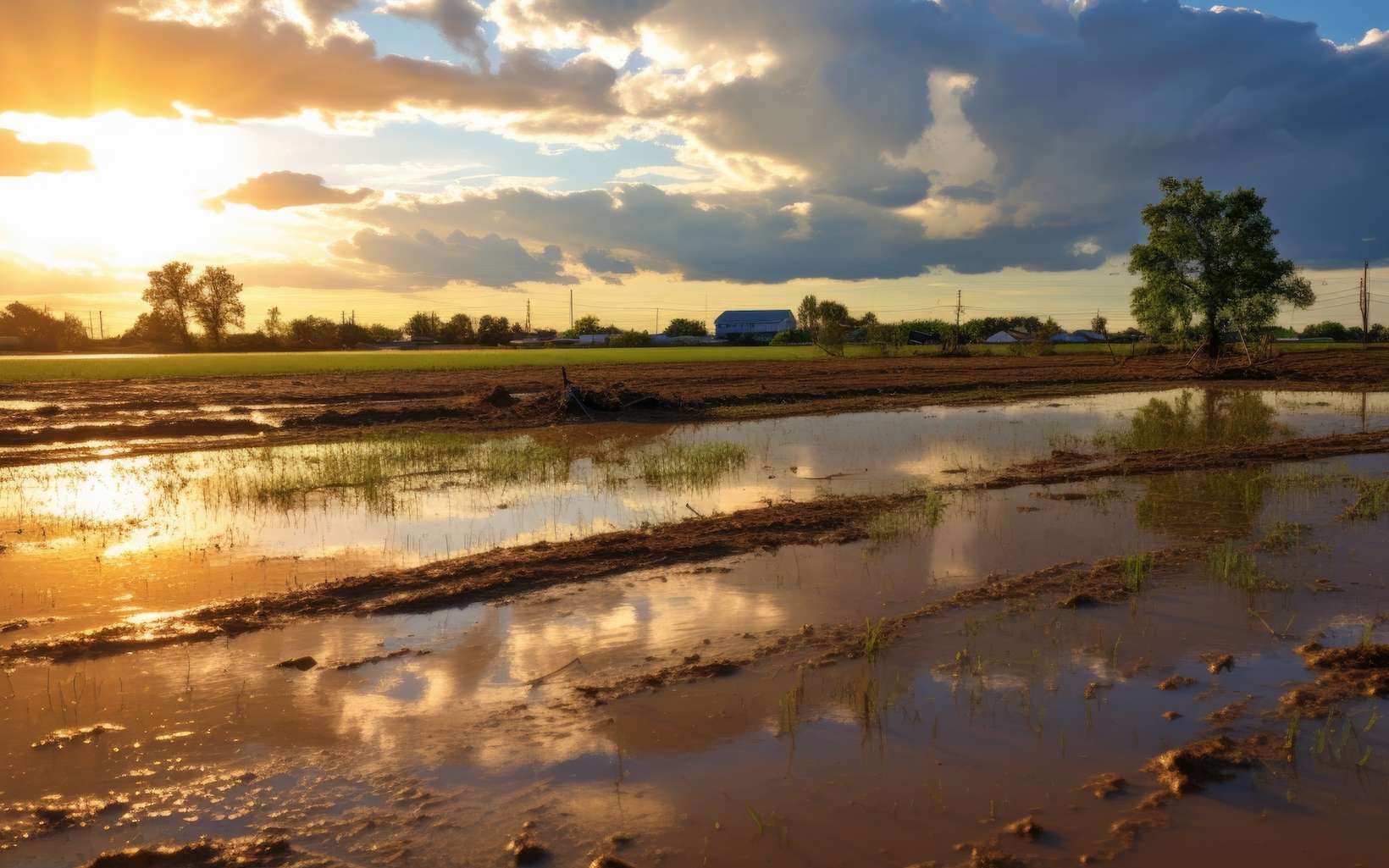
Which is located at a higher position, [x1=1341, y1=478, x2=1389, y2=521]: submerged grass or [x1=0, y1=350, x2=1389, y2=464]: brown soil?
[x1=0, y1=350, x2=1389, y2=464]: brown soil

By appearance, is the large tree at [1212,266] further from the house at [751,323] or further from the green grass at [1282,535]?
the house at [751,323]

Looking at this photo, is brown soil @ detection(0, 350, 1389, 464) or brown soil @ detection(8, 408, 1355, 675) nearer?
brown soil @ detection(8, 408, 1355, 675)

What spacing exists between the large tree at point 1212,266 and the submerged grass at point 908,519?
136 feet

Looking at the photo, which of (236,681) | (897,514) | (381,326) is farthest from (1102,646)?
(381,326)

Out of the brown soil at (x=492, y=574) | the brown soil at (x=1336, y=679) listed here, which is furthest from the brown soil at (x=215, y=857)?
the brown soil at (x=1336, y=679)

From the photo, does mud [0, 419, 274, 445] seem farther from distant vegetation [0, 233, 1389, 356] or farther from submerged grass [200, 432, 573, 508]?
distant vegetation [0, 233, 1389, 356]

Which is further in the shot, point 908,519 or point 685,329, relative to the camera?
point 685,329

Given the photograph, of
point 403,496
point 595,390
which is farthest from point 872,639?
point 595,390

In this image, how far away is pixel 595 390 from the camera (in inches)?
1081

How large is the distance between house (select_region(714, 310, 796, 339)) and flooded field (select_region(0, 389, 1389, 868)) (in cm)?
12678

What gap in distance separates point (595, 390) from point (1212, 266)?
3747 cm

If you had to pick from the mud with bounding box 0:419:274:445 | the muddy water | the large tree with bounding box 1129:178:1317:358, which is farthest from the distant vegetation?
the mud with bounding box 0:419:274:445

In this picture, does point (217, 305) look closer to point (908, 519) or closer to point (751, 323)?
point (751, 323)

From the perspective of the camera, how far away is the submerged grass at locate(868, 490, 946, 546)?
37.0ft
